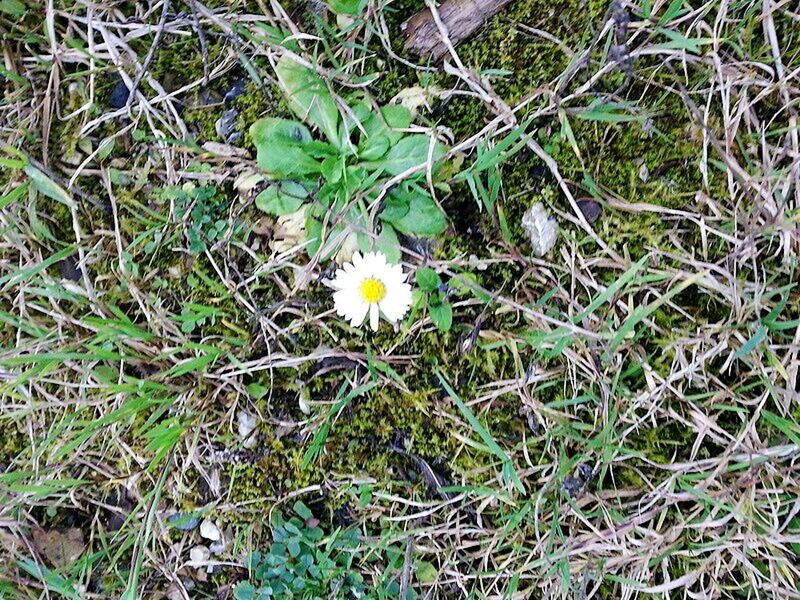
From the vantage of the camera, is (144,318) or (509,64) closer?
(509,64)

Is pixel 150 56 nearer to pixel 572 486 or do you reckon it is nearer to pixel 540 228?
pixel 540 228

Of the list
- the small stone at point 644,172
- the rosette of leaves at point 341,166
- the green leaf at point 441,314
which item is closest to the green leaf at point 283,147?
the rosette of leaves at point 341,166

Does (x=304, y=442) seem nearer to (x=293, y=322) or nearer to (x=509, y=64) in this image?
(x=293, y=322)

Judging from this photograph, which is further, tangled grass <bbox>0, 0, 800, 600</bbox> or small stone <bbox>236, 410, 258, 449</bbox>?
small stone <bbox>236, 410, 258, 449</bbox>

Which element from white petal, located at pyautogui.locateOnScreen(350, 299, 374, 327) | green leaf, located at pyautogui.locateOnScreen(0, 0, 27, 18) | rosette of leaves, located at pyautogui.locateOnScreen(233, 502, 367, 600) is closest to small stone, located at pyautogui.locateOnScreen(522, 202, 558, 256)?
white petal, located at pyautogui.locateOnScreen(350, 299, 374, 327)

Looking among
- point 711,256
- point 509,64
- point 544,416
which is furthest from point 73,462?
point 711,256

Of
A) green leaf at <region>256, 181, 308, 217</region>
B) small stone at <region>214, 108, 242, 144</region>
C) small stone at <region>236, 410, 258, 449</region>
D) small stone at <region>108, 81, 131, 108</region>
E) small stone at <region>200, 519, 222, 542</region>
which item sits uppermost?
small stone at <region>108, 81, 131, 108</region>

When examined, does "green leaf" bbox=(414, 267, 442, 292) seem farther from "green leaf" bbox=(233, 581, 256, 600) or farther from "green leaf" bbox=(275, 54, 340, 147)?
"green leaf" bbox=(233, 581, 256, 600)
